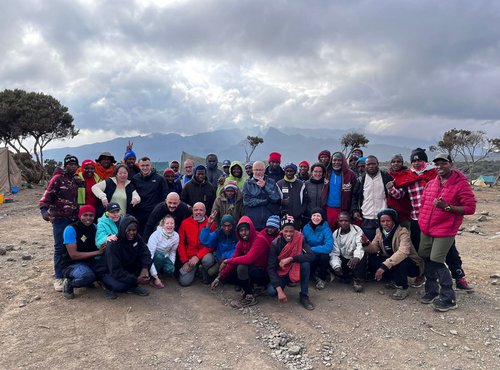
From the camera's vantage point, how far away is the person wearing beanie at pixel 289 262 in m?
5.04

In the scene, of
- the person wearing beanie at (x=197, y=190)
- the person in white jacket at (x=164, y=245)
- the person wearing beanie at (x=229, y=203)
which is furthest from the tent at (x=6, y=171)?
the person wearing beanie at (x=229, y=203)

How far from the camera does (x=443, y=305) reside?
15.5 ft

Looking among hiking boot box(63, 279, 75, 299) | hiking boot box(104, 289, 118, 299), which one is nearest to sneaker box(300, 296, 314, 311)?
hiking boot box(104, 289, 118, 299)

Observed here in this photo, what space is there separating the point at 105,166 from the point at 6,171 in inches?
658

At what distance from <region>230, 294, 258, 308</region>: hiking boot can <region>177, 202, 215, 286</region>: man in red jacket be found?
95 centimetres

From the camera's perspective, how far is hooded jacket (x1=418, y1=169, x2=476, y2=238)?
14.9ft

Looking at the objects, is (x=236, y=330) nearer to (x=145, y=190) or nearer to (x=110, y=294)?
(x=110, y=294)

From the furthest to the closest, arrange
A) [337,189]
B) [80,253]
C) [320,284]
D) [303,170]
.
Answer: [303,170], [337,189], [320,284], [80,253]

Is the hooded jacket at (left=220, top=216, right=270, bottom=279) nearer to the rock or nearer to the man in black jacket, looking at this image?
the rock

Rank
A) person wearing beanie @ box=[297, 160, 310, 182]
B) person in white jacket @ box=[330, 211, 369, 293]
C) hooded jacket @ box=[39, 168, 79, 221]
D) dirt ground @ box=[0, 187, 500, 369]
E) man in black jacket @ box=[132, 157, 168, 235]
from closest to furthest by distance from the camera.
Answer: dirt ground @ box=[0, 187, 500, 369]
hooded jacket @ box=[39, 168, 79, 221]
person in white jacket @ box=[330, 211, 369, 293]
man in black jacket @ box=[132, 157, 168, 235]
person wearing beanie @ box=[297, 160, 310, 182]

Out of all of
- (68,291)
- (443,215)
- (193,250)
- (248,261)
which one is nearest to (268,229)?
(248,261)

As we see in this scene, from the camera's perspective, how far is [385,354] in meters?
3.78

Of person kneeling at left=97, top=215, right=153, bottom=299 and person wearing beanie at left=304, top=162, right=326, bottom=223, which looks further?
person wearing beanie at left=304, top=162, right=326, bottom=223

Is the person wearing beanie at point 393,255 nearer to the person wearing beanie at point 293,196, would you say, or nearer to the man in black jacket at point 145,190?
the person wearing beanie at point 293,196
